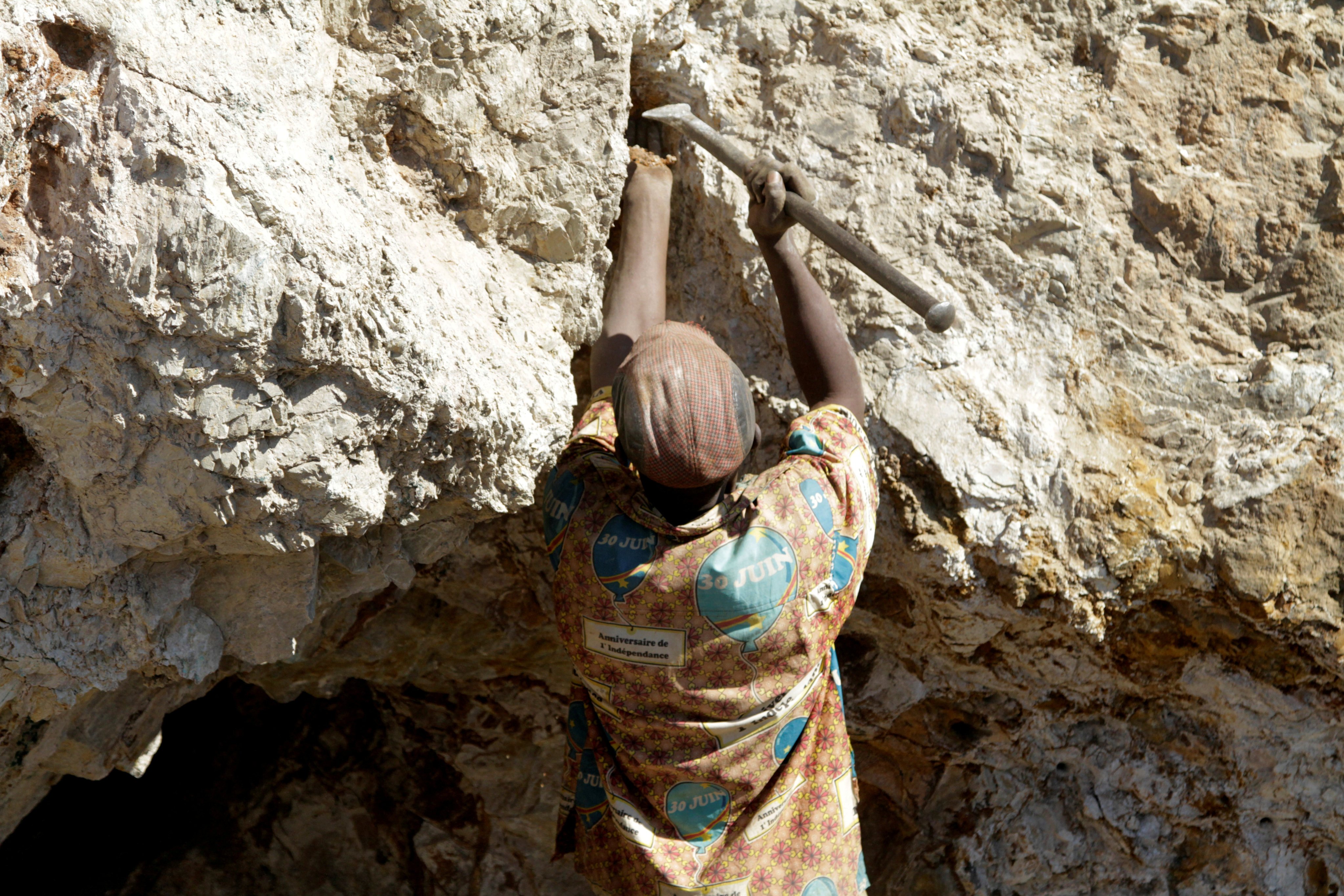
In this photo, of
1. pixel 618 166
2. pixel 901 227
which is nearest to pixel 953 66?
pixel 901 227

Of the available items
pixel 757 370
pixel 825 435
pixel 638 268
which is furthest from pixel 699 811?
pixel 638 268

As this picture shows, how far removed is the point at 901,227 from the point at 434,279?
0.97m

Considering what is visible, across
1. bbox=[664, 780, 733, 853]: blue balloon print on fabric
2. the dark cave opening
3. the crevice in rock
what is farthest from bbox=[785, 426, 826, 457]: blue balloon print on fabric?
the dark cave opening

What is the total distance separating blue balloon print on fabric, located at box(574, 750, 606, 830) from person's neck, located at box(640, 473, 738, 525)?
1.67 feet

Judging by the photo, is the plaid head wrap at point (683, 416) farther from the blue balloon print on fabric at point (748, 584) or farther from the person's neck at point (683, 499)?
the blue balloon print on fabric at point (748, 584)

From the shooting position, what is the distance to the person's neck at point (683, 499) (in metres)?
1.47

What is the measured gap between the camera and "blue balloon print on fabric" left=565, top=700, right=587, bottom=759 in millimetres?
1762

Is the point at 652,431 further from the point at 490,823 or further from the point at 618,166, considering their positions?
the point at 490,823

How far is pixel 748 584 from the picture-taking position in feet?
4.92

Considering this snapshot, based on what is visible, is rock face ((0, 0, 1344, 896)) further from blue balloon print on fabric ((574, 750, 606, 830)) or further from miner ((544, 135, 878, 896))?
blue balloon print on fabric ((574, 750, 606, 830))

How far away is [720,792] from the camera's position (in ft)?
5.35

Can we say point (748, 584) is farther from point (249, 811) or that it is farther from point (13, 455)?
point (249, 811)

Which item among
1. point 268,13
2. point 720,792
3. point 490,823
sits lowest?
point 490,823

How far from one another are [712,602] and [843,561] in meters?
0.25
